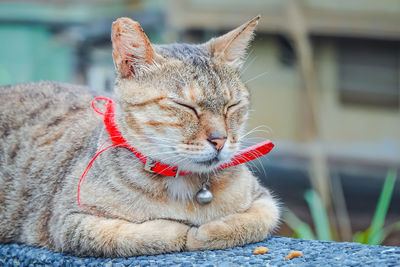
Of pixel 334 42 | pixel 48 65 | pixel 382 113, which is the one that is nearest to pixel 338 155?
pixel 382 113

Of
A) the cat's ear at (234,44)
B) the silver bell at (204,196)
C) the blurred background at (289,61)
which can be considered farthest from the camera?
the blurred background at (289,61)

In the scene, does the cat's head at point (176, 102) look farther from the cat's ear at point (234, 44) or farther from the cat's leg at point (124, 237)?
the cat's leg at point (124, 237)

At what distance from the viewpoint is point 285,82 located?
7.31m

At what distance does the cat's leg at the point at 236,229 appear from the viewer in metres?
2.41

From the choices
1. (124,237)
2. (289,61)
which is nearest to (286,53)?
(289,61)

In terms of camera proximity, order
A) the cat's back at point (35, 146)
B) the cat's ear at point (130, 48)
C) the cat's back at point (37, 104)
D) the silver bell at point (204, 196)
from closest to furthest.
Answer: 1. the cat's ear at point (130, 48)
2. the silver bell at point (204, 196)
3. the cat's back at point (35, 146)
4. the cat's back at point (37, 104)

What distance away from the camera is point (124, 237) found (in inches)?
91.5

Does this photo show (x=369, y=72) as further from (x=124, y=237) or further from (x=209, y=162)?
(x=124, y=237)

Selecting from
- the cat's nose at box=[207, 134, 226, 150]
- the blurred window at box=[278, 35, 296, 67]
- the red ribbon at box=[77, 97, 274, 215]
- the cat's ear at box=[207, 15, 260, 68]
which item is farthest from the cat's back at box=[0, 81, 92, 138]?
the blurred window at box=[278, 35, 296, 67]

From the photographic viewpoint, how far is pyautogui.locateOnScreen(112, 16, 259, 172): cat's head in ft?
7.61

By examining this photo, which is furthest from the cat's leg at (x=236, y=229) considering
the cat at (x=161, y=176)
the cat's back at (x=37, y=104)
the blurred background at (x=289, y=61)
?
the blurred background at (x=289, y=61)

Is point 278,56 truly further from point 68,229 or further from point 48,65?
point 68,229

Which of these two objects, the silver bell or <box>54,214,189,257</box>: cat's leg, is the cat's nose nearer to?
the silver bell

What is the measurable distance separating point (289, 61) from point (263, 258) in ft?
17.6
